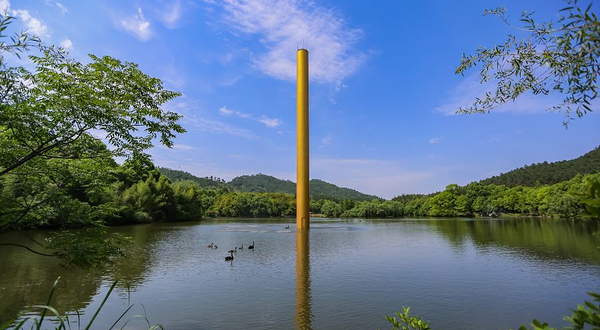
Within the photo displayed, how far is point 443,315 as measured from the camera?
7.48 m

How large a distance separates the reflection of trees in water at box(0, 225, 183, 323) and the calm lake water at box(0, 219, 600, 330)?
1.3 inches

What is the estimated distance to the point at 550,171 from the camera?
83688 mm

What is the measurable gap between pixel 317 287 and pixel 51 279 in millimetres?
8227

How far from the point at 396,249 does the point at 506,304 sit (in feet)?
33.4

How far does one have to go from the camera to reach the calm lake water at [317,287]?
7.33m

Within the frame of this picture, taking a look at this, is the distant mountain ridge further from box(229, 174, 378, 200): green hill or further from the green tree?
the green tree

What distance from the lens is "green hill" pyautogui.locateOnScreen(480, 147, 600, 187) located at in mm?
72938

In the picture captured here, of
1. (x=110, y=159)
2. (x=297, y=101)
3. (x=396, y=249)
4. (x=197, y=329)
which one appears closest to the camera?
(x=110, y=159)

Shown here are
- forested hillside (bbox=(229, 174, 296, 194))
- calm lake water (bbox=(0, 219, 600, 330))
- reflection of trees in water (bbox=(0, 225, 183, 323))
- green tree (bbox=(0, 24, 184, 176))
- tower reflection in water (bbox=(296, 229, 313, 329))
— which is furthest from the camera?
forested hillside (bbox=(229, 174, 296, 194))

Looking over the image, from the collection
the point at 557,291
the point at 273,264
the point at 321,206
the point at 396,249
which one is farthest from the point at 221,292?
the point at 321,206

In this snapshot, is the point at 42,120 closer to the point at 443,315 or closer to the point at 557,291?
the point at 443,315

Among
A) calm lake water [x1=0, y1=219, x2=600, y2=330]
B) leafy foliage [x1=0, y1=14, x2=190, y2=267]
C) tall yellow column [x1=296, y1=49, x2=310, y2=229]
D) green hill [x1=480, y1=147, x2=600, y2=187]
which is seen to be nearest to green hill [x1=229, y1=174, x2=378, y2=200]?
green hill [x1=480, y1=147, x2=600, y2=187]

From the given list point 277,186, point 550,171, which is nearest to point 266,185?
point 277,186

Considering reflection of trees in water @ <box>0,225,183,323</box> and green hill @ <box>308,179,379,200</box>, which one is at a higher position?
green hill @ <box>308,179,379,200</box>
